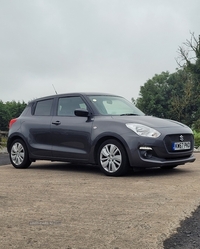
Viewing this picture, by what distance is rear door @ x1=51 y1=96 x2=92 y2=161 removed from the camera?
319 inches

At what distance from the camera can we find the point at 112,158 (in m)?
7.56

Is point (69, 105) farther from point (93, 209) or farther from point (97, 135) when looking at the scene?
point (93, 209)

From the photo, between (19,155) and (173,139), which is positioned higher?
(173,139)

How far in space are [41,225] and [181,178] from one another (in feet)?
12.1

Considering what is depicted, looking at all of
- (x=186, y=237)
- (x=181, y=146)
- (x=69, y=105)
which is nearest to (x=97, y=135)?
(x=69, y=105)

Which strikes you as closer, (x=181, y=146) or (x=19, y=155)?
(x=181, y=146)

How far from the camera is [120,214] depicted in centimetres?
445

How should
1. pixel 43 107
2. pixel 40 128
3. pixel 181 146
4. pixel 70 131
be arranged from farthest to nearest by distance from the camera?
pixel 43 107, pixel 40 128, pixel 70 131, pixel 181 146

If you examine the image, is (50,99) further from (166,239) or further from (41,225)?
(166,239)

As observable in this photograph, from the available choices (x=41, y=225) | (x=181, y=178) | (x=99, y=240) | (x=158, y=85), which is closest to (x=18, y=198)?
(x=41, y=225)

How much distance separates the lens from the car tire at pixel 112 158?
746 cm

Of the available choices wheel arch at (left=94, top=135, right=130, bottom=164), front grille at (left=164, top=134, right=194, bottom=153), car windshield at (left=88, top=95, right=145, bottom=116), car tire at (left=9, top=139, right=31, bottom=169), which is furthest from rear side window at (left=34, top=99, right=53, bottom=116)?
front grille at (left=164, top=134, right=194, bottom=153)

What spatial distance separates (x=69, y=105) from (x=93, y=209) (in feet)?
14.1

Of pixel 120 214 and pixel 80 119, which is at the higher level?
pixel 80 119
